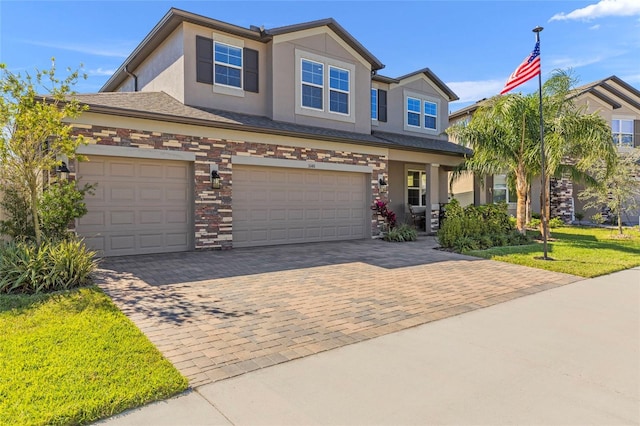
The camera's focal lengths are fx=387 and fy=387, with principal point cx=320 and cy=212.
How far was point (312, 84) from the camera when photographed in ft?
44.1

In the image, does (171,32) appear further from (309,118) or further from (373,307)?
(373,307)

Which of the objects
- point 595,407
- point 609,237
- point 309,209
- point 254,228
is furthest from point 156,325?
point 609,237

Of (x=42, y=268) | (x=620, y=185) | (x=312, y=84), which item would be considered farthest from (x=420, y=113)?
(x=42, y=268)

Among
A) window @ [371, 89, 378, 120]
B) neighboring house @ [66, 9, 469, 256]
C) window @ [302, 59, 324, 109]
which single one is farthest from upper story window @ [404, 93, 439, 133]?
window @ [302, 59, 324, 109]

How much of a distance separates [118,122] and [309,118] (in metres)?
6.15

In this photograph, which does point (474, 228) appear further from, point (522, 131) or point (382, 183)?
point (522, 131)

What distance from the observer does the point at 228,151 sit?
1098cm

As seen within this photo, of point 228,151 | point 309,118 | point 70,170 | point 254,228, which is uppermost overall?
point 309,118

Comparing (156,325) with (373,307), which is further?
(373,307)

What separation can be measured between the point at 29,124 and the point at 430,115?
16080 millimetres

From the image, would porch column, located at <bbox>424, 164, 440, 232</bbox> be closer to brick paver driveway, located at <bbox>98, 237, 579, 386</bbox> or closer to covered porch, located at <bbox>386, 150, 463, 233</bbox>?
covered porch, located at <bbox>386, 150, 463, 233</bbox>

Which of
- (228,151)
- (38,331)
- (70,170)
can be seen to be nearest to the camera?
(38,331)

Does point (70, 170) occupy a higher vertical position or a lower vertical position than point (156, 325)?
higher

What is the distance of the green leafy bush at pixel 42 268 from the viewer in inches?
237
